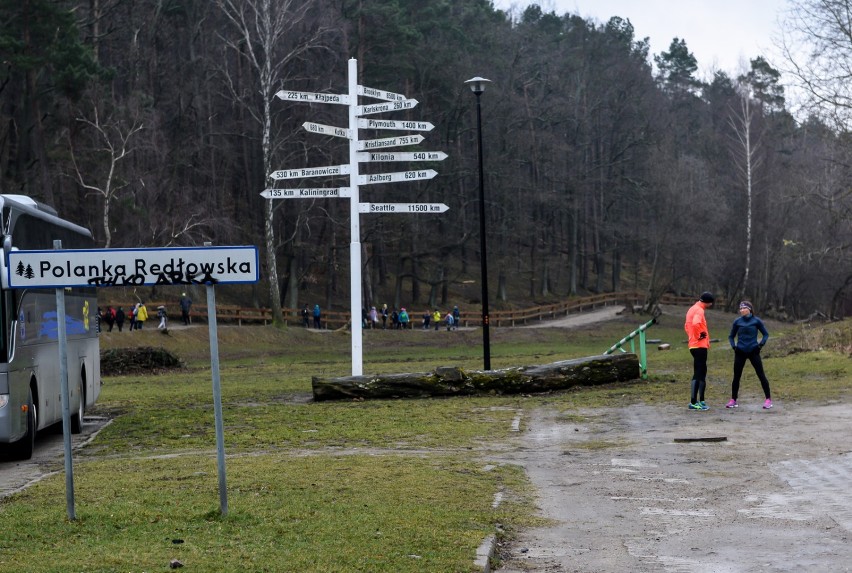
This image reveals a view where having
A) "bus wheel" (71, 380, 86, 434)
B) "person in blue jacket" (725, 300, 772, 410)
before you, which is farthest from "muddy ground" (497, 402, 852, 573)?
"bus wheel" (71, 380, 86, 434)

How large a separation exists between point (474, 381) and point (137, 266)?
1500 centimetres

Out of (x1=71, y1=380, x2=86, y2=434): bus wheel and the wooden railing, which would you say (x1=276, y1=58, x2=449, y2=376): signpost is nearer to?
(x1=71, y1=380, x2=86, y2=434): bus wheel

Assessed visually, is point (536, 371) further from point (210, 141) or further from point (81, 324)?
point (210, 141)

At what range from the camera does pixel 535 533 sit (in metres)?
9.20

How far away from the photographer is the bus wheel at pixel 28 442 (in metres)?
15.4

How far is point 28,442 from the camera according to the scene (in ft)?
50.8

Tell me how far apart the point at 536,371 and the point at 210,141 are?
4475cm

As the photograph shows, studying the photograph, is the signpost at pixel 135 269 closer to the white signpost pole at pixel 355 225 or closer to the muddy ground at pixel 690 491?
the muddy ground at pixel 690 491

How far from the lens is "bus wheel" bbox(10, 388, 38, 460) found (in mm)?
15367

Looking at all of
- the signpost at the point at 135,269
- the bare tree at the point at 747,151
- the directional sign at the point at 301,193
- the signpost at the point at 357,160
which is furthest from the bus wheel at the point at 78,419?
the bare tree at the point at 747,151

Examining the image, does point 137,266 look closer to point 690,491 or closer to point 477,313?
point 690,491

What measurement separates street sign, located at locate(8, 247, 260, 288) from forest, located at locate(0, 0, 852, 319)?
30.7m

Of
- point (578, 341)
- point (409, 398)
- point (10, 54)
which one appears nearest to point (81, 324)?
point (409, 398)

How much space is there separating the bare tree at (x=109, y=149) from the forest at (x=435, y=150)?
Answer: 0.15 metres
